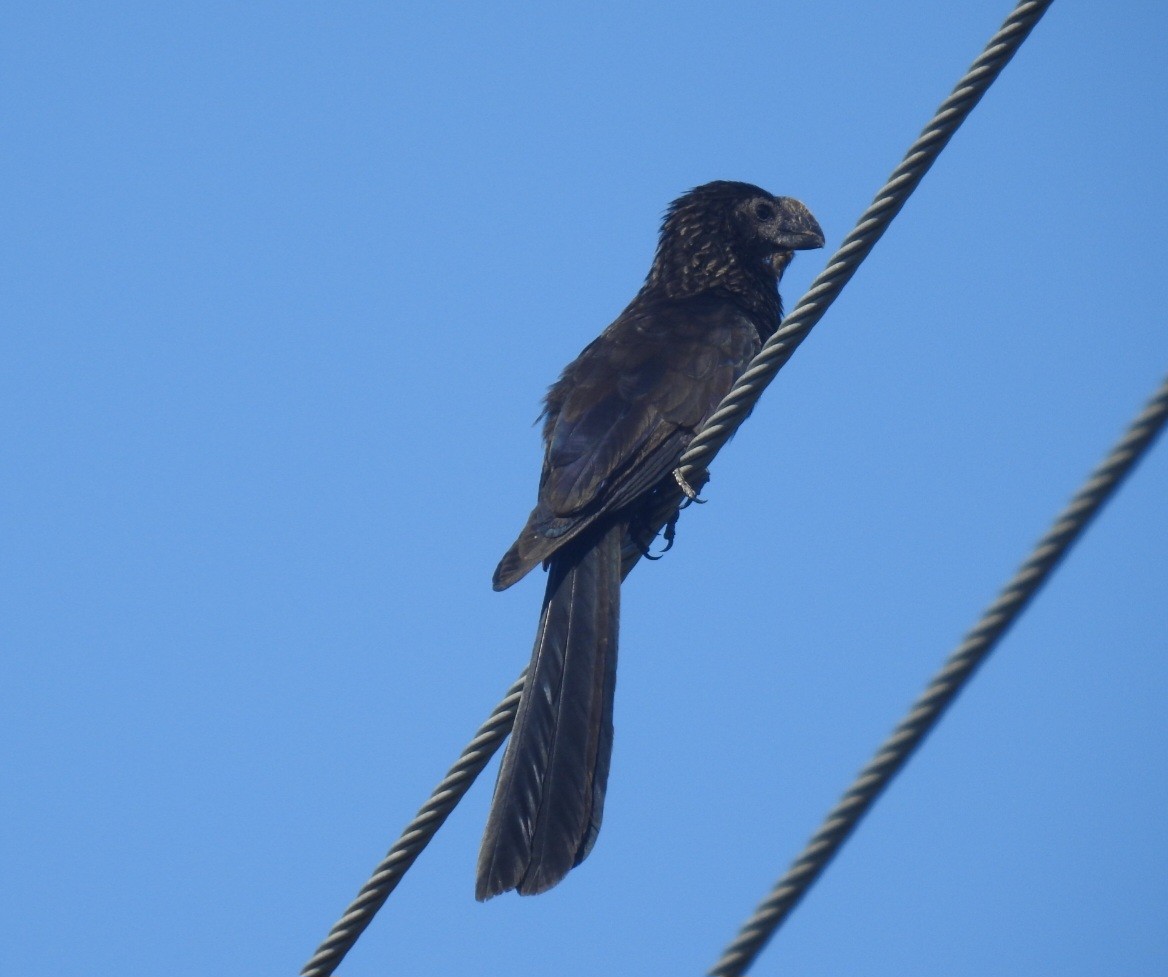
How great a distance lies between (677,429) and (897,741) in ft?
10.3

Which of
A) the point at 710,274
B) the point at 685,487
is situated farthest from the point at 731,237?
the point at 685,487

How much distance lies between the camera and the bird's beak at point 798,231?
22.6 ft

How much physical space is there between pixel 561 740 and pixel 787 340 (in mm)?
1372

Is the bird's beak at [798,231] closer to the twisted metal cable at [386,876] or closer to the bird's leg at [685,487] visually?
the bird's leg at [685,487]

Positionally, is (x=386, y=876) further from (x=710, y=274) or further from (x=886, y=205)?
(x=710, y=274)

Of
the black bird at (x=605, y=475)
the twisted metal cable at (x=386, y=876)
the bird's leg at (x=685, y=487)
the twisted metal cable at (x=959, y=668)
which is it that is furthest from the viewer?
the bird's leg at (x=685, y=487)

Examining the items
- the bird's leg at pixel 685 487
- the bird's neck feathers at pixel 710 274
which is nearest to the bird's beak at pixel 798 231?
the bird's neck feathers at pixel 710 274

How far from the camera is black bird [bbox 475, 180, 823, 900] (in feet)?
13.0

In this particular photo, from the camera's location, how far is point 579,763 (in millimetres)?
4070

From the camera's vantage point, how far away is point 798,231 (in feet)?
22.6

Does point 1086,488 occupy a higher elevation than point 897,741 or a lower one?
higher

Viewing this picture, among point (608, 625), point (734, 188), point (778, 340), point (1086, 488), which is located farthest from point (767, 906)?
point (734, 188)

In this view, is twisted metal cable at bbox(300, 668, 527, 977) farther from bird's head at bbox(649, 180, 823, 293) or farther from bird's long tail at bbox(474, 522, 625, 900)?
bird's head at bbox(649, 180, 823, 293)

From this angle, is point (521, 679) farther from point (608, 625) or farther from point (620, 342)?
point (620, 342)
